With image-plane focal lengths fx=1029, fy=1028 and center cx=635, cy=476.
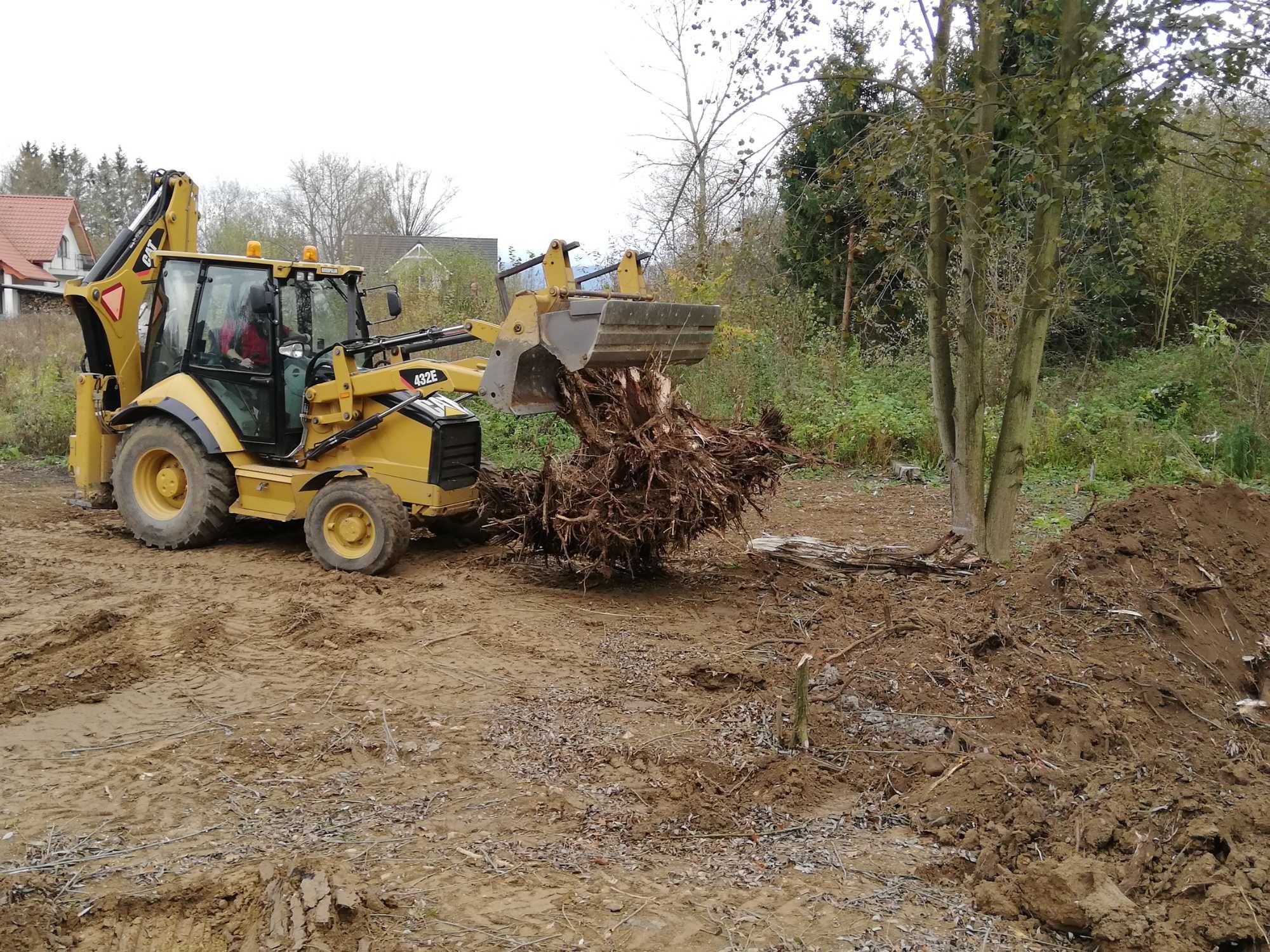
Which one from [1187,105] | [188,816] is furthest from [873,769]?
[1187,105]

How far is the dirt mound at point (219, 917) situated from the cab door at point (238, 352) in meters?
5.59

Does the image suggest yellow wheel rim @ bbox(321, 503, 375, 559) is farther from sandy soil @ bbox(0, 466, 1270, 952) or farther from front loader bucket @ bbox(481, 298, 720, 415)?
front loader bucket @ bbox(481, 298, 720, 415)

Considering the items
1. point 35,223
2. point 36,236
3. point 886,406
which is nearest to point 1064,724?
point 886,406

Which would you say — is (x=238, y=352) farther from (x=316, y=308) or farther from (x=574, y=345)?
(x=574, y=345)

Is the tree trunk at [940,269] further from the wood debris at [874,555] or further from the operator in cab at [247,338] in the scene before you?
the operator in cab at [247,338]

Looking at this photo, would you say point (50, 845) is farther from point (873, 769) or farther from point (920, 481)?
point (920, 481)

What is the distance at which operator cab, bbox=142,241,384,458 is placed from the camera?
340 inches

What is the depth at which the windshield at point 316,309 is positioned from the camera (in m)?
8.68

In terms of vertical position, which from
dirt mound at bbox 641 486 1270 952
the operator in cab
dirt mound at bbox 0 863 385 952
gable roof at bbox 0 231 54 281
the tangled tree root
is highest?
gable roof at bbox 0 231 54 281

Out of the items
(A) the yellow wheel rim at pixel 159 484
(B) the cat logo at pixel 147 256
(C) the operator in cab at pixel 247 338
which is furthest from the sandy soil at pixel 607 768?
(B) the cat logo at pixel 147 256

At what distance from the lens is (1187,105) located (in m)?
5.84

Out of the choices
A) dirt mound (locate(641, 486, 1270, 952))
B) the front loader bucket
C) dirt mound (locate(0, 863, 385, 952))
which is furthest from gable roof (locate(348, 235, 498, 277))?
dirt mound (locate(0, 863, 385, 952))

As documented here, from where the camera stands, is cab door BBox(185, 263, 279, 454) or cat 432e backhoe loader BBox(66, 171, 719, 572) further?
cab door BBox(185, 263, 279, 454)

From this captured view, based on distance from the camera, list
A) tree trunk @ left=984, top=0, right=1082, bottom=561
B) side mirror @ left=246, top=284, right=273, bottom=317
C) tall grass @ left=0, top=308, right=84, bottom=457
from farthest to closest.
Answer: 1. tall grass @ left=0, top=308, right=84, bottom=457
2. side mirror @ left=246, top=284, right=273, bottom=317
3. tree trunk @ left=984, top=0, right=1082, bottom=561
